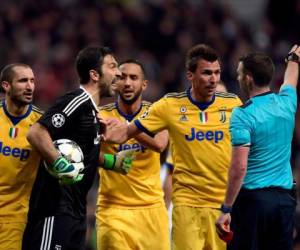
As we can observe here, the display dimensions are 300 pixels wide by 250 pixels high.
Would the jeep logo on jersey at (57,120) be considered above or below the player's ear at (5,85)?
below

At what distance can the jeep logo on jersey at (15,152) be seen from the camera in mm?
10180

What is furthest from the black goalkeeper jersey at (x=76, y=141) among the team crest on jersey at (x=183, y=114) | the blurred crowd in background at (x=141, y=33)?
the blurred crowd in background at (x=141, y=33)

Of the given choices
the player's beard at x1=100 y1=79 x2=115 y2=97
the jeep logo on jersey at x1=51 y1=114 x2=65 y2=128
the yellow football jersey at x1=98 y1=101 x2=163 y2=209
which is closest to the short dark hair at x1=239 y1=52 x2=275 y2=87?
the player's beard at x1=100 y1=79 x2=115 y2=97

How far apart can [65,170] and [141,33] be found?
11.1m

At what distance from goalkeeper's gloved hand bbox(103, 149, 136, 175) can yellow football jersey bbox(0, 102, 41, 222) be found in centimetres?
68

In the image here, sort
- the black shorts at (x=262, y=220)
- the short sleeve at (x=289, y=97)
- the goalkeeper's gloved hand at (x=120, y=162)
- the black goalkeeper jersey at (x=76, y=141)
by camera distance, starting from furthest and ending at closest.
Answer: the goalkeeper's gloved hand at (x=120, y=162) → the short sleeve at (x=289, y=97) → the black goalkeeper jersey at (x=76, y=141) → the black shorts at (x=262, y=220)

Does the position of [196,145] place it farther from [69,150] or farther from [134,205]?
[69,150]

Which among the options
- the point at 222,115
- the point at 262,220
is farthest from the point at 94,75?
the point at 262,220

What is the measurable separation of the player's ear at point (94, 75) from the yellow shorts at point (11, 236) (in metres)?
1.63

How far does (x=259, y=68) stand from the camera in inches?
366

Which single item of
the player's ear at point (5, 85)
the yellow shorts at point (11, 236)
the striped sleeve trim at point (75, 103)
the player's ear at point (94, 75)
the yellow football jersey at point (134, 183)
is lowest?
the yellow shorts at point (11, 236)

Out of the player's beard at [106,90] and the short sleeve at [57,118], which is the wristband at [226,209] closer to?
the short sleeve at [57,118]

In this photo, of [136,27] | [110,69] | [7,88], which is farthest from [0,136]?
[136,27]

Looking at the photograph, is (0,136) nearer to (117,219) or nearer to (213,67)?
(117,219)
